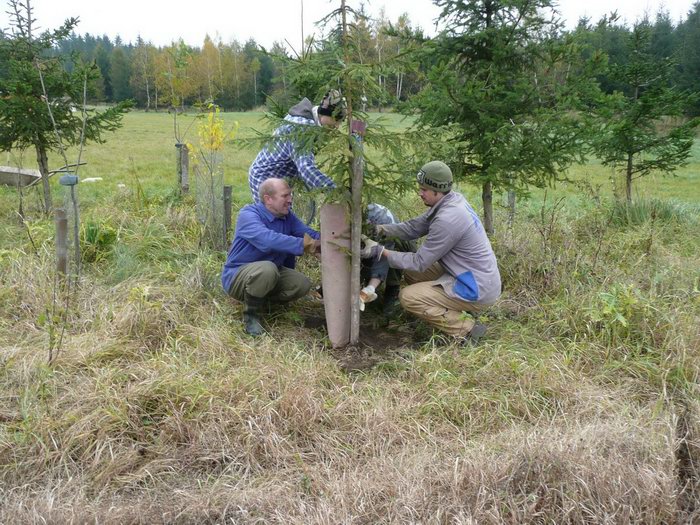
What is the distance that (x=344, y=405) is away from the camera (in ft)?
10.9

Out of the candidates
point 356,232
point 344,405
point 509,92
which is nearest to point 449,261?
point 356,232

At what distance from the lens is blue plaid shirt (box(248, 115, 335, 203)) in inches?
170

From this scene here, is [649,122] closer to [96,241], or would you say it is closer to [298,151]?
[298,151]

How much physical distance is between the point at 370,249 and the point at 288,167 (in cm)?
118

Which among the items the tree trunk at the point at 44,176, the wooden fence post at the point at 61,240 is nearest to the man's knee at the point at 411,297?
the wooden fence post at the point at 61,240

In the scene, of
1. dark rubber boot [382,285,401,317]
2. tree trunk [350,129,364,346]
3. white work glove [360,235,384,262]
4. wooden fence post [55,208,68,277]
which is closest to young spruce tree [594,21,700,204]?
dark rubber boot [382,285,401,317]

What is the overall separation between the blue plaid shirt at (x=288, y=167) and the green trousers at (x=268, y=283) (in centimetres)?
72

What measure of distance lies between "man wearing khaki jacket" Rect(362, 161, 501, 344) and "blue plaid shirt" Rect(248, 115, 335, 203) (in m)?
0.67

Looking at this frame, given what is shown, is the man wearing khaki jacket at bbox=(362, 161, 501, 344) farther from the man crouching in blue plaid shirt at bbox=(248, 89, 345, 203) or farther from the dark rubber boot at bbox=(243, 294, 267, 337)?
the dark rubber boot at bbox=(243, 294, 267, 337)

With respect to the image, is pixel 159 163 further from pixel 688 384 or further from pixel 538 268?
pixel 688 384

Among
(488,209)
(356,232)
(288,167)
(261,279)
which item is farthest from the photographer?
(488,209)

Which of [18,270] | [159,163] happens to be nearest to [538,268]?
[18,270]

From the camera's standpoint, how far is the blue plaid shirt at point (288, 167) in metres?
4.32

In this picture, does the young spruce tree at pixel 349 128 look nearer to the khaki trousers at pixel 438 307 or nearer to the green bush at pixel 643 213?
the khaki trousers at pixel 438 307
